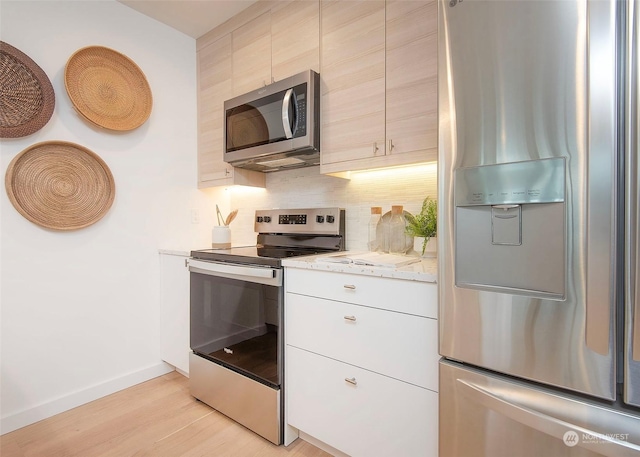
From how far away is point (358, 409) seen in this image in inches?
51.6

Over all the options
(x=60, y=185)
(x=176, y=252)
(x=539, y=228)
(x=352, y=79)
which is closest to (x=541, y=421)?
(x=539, y=228)

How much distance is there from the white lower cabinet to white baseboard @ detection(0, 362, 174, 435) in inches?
49.3

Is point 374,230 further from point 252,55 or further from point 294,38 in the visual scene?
point 252,55

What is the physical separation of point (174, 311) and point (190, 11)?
201cm

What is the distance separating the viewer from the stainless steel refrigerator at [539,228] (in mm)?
727

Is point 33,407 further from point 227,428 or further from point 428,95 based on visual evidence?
point 428,95

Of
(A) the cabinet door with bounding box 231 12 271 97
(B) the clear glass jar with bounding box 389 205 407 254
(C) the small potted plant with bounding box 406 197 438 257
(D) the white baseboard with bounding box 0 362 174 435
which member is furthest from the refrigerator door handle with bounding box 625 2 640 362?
(D) the white baseboard with bounding box 0 362 174 435

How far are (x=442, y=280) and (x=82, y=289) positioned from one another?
207 cm

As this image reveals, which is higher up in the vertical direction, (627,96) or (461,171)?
(627,96)

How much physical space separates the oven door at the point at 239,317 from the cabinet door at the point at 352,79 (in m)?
0.74

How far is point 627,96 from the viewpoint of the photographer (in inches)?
28.0

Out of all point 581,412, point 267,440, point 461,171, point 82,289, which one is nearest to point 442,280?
point 461,171

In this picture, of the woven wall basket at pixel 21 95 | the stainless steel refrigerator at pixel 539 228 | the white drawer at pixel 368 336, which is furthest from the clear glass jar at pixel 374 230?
the woven wall basket at pixel 21 95

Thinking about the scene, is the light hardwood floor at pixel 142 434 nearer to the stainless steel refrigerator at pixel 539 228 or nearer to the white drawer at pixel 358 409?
the white drawer at pixel 358 409
